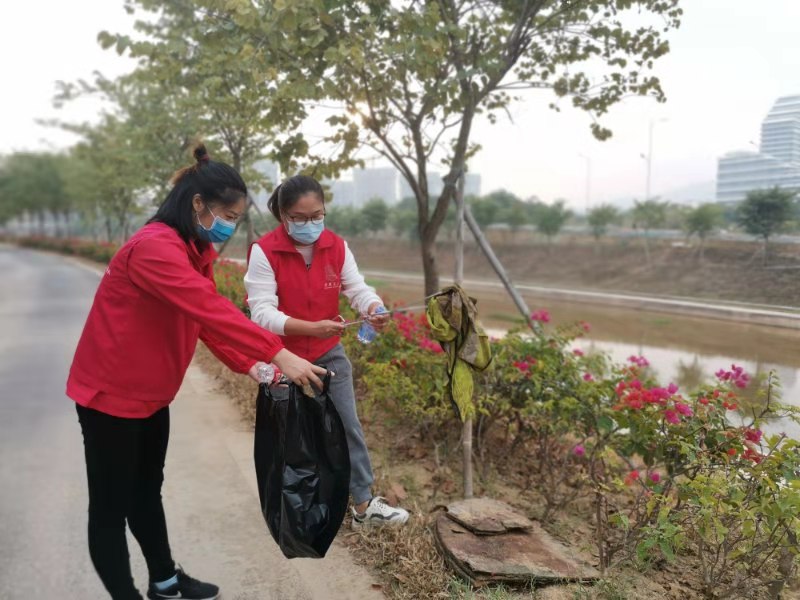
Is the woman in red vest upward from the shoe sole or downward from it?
upward

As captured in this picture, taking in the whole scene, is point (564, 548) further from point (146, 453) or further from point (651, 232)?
point (651, 232)

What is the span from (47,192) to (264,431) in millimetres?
43291

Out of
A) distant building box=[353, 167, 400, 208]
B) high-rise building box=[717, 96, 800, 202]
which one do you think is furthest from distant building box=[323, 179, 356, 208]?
high-rise building box=[717, 96, 800, 202]

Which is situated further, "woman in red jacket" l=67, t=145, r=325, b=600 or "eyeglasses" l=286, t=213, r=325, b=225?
"eyeglasses" l=286, t=213, r=325, b=225

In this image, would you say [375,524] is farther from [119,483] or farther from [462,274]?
[462,274]

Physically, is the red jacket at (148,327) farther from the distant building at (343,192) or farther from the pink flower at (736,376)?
the distant building at (343,192)

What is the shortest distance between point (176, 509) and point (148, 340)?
155cm

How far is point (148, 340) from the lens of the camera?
1.83 meters

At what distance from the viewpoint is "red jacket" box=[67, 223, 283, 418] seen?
1709mm

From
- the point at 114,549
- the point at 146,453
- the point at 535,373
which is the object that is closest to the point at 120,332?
the point at 146,453

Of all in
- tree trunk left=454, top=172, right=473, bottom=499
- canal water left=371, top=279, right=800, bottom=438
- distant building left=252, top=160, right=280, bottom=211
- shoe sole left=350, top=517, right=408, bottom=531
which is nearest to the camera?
shoe sole left=350, top=517, right=408, bottom=531

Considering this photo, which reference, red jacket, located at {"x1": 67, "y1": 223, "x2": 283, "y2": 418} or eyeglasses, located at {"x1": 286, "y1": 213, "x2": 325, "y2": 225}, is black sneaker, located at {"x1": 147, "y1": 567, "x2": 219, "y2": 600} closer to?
red jacket, located at {"x1": 67, "y1": 223, "x2": 283, "y2": 418}

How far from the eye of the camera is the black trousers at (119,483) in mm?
1844

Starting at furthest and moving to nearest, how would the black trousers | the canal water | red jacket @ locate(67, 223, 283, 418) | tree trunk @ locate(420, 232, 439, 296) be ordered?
tree trunk @ locate(420, 232, 439, 296)
the canal water
the black trousers
red jacket @ locate(67, 223, 283, 418)
